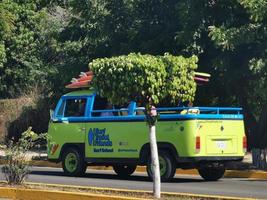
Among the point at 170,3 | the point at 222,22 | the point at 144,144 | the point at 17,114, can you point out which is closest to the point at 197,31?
the point at 222,22

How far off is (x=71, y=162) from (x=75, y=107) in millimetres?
1455

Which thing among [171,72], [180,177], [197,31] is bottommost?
[180,177]

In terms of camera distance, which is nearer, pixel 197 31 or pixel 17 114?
pixel 197 31

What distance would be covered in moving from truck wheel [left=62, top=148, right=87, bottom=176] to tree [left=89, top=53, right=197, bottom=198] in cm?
593

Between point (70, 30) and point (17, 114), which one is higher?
point (70, 30)

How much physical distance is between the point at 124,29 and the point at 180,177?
25.4ft

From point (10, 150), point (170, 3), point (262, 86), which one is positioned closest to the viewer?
point (10, 150)

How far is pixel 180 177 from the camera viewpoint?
712 inches

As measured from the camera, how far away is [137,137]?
1627 cm

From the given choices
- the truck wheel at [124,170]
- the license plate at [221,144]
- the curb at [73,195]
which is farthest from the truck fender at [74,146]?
the curb at [73,195]

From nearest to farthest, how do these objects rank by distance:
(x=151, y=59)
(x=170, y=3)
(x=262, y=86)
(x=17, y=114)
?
(x=151, y=59) → (x=262, y=86) → (x=170, y=3) → (x=17, y=114)

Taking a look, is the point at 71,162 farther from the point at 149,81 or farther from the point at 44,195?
the point at 149,81

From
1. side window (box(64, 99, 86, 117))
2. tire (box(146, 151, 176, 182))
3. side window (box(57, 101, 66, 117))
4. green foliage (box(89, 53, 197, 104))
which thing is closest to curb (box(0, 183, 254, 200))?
green foliage (box(89, 53, 197, 104))

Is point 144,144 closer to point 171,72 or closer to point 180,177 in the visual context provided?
point 180,177
